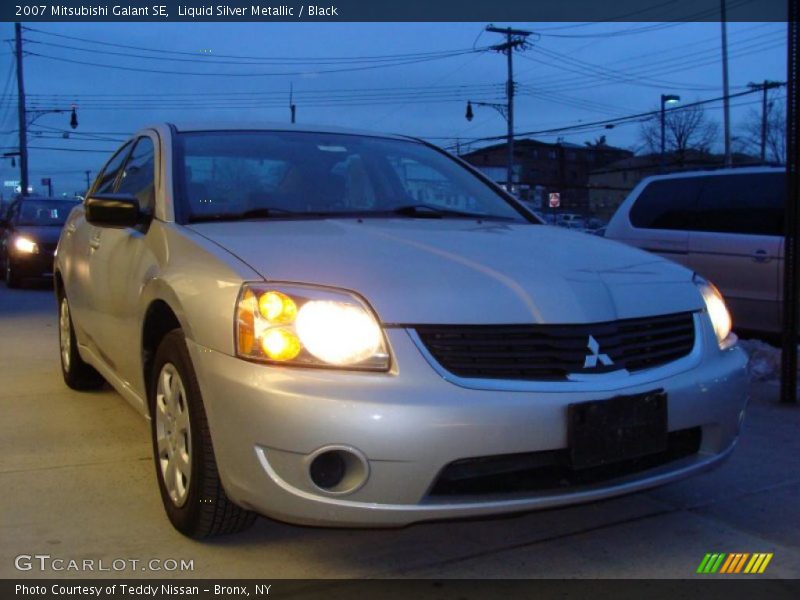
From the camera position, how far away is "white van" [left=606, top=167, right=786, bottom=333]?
7.12 meters

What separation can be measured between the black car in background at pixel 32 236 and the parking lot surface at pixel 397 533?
10134 millimetres

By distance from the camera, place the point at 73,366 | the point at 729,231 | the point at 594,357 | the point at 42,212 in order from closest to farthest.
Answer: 1. the point at 594,357
2. the point at 73,366
3. the point at 729,231
4. the point at 42,212

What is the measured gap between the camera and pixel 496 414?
2518mm

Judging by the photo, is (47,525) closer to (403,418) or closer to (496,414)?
(403,418)

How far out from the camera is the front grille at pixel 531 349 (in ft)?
8.59

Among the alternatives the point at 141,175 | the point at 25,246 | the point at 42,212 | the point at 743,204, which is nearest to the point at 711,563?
the point at 141,175

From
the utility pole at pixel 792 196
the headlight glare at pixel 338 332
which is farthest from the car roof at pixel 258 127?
the utility pole at pixel 792 196

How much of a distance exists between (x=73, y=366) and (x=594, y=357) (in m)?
3.88

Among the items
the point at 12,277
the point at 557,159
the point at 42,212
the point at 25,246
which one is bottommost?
the point at 12,277

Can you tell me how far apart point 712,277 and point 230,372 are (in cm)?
588

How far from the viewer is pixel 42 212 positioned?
47.4 feet

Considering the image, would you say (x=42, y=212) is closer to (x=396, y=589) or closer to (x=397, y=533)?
(x=397, y=533)

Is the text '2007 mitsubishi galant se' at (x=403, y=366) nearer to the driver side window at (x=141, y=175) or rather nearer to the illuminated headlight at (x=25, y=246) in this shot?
the driver side window at (x=141, y=175)

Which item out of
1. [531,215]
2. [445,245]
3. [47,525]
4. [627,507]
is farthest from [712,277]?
[47,525]
